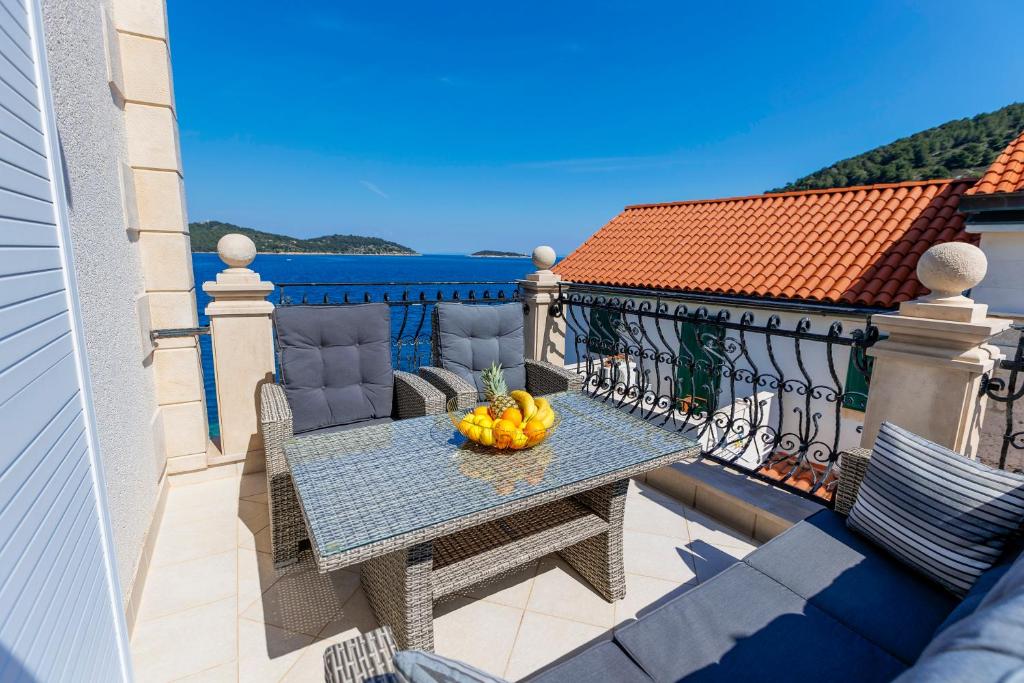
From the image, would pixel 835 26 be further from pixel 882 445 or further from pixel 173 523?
pixel 173 523

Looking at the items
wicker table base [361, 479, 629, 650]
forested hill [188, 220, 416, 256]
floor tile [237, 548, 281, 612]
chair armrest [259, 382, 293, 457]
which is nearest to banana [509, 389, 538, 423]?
wicker table base [361, 479, 629, 650]

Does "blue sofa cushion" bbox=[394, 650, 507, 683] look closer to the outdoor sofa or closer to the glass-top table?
the outdoor sofa

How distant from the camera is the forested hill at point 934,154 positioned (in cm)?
1694

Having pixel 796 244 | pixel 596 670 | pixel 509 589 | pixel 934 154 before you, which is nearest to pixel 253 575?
pixel 509 589

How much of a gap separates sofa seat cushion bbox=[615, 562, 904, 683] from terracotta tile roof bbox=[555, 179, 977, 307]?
7921 mm

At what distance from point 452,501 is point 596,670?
2.05 ft

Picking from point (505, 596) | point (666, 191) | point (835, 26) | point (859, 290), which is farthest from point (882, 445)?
point (666, 191)

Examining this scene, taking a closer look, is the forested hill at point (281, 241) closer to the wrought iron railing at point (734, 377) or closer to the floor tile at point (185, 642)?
the wrought iron railing at point (734, 377)

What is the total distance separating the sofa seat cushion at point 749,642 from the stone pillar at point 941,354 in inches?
43.7

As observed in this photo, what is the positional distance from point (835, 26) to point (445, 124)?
21.8m

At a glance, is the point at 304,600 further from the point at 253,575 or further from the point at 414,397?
the point at 414,397

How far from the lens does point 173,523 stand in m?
2.54

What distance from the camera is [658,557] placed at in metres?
2.33

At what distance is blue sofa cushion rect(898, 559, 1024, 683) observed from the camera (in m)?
0.43
